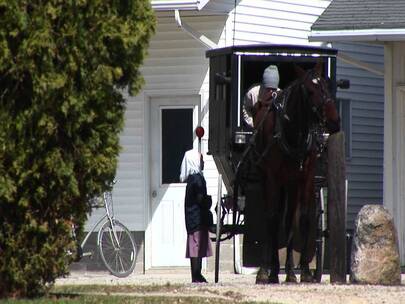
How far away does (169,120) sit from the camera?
22.0m

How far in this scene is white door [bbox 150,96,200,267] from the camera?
853 inches

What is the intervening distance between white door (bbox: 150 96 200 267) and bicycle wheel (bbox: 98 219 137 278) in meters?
0.63

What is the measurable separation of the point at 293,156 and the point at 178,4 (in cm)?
645

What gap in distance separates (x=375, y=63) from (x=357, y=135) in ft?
4.23

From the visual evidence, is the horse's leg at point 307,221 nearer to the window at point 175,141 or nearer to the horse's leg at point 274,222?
the horse's leg at point 274,222

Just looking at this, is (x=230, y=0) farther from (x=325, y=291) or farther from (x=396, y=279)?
(x=325, y=291)

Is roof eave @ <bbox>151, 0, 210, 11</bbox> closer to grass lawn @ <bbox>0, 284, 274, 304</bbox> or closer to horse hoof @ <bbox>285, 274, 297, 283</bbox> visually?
horse hoof @ <bbox>285, 274, 297, 283</bbox>

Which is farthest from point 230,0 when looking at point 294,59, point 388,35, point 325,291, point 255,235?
point 325,291

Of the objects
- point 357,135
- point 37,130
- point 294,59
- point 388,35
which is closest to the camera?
point 37,130

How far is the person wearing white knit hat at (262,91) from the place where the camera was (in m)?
15.5

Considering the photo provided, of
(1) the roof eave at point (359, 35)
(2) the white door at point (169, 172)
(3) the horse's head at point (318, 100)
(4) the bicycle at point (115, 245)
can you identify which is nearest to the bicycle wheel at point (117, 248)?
(4) the bicycle at point (115, 245)

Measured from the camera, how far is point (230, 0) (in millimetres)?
21391

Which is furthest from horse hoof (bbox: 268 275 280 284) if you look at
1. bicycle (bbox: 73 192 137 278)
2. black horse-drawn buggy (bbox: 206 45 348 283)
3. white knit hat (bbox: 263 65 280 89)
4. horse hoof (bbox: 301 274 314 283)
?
bicycle (bbox: 73 192 137 278)

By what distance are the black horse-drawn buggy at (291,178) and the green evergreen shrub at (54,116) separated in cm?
341
